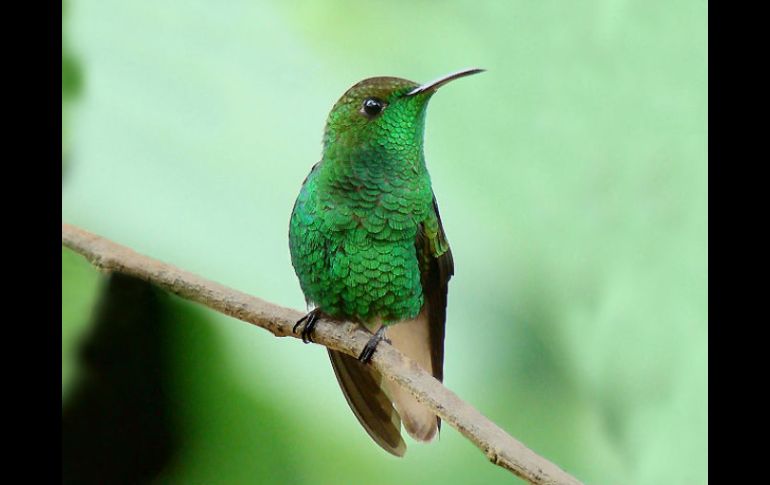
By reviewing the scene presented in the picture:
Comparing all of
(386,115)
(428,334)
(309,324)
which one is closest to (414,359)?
(428,334)

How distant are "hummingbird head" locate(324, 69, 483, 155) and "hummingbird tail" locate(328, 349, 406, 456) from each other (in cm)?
38

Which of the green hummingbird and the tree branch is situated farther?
the green hummingbird

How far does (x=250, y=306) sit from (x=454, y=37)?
2.02 ft

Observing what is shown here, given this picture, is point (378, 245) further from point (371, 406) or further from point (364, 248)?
point (371, 406)

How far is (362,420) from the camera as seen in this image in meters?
1.58

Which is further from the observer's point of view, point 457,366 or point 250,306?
point 457,366

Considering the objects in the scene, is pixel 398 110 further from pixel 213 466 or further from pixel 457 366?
pixel 213 466

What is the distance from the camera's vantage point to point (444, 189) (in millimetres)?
1624

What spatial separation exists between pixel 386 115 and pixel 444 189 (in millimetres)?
178

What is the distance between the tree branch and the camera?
4.06 feet

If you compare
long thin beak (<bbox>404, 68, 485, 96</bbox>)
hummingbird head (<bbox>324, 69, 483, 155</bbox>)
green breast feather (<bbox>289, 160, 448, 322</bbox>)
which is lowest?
green breast feather (<bbox>289, 160, 448, 322</bbox>)

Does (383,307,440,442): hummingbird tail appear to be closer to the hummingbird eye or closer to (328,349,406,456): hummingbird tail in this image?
(328,349,406,456): hummingbird tail

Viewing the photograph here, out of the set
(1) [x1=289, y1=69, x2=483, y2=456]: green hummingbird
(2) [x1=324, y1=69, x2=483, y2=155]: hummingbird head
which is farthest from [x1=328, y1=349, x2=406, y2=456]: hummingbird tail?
(2) [x1=324, y1=69, x2=483, y2=155]: hummingbird head
